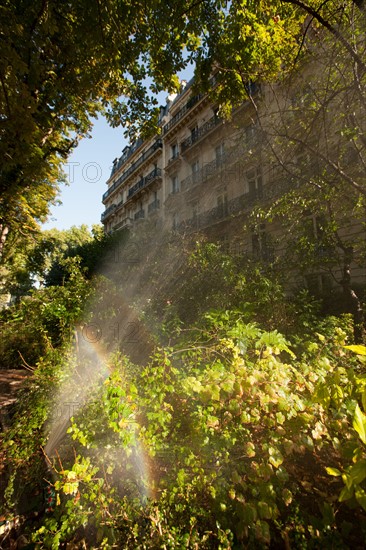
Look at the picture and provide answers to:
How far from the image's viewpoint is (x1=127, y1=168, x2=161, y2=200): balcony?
22.7 meters

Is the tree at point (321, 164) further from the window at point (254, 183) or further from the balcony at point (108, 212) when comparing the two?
the balcony at point (108, 212)

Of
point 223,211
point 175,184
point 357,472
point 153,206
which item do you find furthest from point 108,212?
Result: point 357,472

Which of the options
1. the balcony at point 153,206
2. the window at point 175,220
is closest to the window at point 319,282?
the window at point 175,220

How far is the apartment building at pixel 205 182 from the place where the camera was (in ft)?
38.1

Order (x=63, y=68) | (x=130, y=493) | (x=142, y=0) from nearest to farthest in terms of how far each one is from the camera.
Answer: (x=130, y=493)
(x=142, y=0)
(x=63, y=68)

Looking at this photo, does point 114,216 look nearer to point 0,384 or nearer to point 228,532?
point 0,384

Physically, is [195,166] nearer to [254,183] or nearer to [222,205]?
[222,205]

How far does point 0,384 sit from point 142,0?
8262mm

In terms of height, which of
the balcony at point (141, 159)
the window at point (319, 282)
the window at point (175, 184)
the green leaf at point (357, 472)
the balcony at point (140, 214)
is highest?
the balcony at point (141, 159)

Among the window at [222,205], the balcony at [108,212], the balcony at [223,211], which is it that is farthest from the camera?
the balcony at [108,212]

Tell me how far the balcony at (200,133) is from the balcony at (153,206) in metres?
5.29

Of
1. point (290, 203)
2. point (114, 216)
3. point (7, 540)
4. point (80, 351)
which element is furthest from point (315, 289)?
point (114, 216)

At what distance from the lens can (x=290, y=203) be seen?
262 inches

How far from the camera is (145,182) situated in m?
24.3
